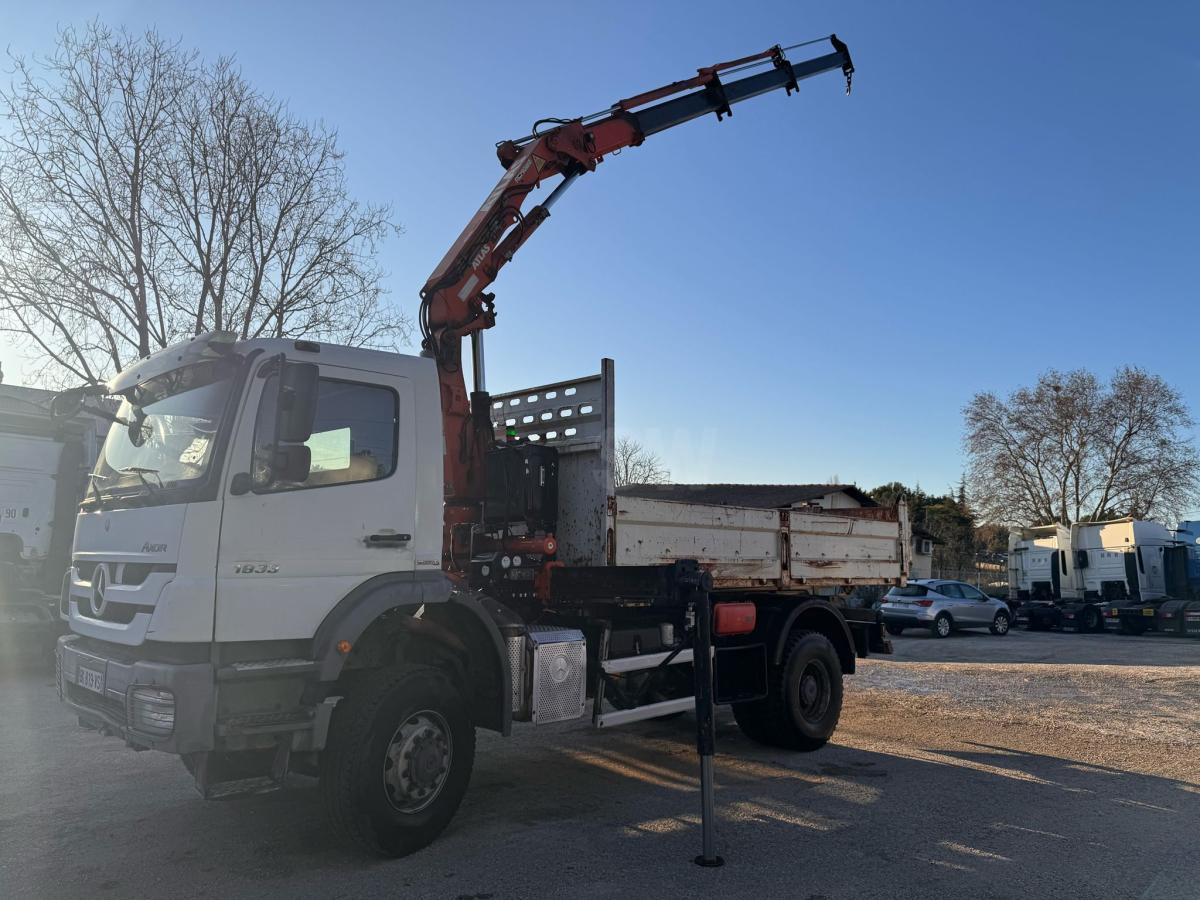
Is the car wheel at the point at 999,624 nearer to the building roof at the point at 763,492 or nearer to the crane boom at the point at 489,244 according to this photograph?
the building roof at the point at 763,492

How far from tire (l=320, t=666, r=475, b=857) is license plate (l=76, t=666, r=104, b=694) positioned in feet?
4.09

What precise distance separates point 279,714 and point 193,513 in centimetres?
114

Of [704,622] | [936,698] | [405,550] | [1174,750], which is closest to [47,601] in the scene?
[405,550]

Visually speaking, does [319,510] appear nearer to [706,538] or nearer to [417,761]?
[417,761]

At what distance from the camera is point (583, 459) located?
671cm

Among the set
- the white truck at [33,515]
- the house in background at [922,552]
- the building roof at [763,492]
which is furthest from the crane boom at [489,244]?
the house in background at [922,552]

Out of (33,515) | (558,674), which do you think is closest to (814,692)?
(558,674)

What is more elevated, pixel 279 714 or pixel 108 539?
pixel 108 539

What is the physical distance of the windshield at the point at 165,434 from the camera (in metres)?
4.76

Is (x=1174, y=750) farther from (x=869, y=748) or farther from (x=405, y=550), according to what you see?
(x=405, y=550)

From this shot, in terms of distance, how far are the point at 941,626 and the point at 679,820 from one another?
19957 millimetres

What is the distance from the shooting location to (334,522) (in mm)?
4965

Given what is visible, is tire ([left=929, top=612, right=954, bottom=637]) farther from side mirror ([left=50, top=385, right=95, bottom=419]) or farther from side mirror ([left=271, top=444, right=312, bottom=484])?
side mirror ([left=50, top=385, right=95, bottom=419])

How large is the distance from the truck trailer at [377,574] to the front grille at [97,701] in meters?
0.03
